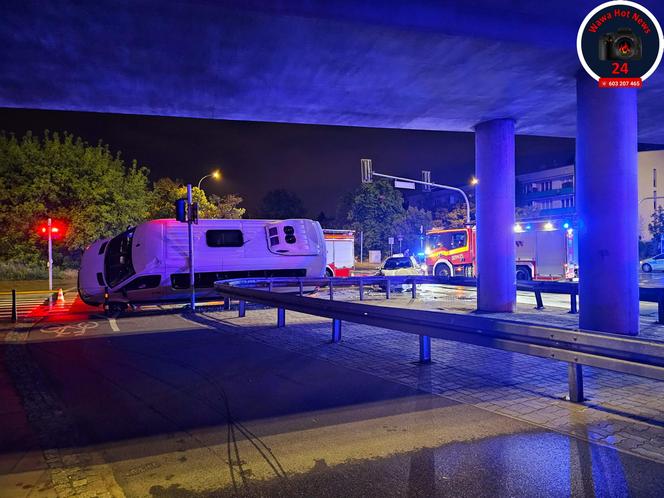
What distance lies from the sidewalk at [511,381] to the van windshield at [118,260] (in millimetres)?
5248

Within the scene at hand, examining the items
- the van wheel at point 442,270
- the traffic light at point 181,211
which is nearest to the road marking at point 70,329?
the traffic light at point 181,211

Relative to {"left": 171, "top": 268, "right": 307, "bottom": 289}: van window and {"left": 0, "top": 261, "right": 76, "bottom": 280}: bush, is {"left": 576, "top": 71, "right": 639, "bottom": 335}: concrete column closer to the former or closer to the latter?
{"left": 171, "top": 268, "right": 307, "bottom": 289}: van window

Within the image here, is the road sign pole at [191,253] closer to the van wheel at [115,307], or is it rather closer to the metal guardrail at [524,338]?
the van wheel at [115,307]

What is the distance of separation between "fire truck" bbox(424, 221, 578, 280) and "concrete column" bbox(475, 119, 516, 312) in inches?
374

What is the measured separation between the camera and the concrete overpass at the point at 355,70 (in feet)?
25.2

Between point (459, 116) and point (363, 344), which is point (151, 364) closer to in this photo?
point (363, 344)

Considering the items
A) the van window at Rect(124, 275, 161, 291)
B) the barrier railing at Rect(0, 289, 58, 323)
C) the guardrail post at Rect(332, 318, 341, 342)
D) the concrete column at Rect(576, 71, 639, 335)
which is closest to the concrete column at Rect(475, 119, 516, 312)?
the concrete column at Rect(576, 71, 639, 335)

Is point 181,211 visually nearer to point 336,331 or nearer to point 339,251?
point 336,331

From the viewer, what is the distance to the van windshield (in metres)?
15.3

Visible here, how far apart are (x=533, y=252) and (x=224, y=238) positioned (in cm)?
1433

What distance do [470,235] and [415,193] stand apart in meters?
69.1

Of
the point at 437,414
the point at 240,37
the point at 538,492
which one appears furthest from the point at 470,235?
the point at 538,492

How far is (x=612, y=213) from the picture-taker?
9.17 m

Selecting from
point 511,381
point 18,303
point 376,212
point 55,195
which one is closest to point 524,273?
point 511,381
